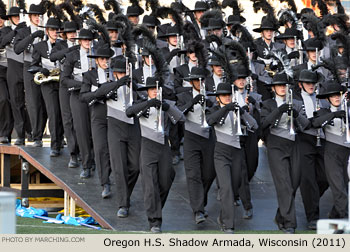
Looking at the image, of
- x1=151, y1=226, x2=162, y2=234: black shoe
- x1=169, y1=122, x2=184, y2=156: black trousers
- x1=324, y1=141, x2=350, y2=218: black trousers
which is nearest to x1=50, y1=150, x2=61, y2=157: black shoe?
x1=169, y1=122, x2=184, y2=156: black trousers

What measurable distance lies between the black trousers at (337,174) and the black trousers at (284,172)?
41 cm

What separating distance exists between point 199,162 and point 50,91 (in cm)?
304

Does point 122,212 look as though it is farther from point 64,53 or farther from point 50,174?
point 64,53

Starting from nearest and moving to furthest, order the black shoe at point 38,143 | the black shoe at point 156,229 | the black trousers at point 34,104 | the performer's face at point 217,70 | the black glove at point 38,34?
the black shoe at point 156,229, the performer's face at point 217,70, the black glove at point 38,34, the black trousers at point 34,104, the black shoe at point 38,143

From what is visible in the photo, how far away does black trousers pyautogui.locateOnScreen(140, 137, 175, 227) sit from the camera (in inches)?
561

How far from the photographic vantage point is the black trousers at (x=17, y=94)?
57.9 feet

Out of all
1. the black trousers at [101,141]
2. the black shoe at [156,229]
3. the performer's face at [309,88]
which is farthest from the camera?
the black trousers at [101,141]

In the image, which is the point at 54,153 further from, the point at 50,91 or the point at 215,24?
the point at 215,24

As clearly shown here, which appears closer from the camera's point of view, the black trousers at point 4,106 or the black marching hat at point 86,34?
the black marching hat at point 86,34

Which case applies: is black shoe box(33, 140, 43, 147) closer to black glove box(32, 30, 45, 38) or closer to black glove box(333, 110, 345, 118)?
black glove box(32, 30, 45, 38)

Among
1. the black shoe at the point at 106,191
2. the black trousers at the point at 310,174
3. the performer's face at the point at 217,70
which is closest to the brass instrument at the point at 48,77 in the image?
the black shoe at the point at 106,191

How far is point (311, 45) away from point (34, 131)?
437 cm

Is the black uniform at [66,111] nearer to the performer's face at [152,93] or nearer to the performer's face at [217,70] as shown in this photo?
the performer's face at [217,70]

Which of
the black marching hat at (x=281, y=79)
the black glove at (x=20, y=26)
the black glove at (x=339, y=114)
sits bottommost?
the black glove at (x=339, y=114)
